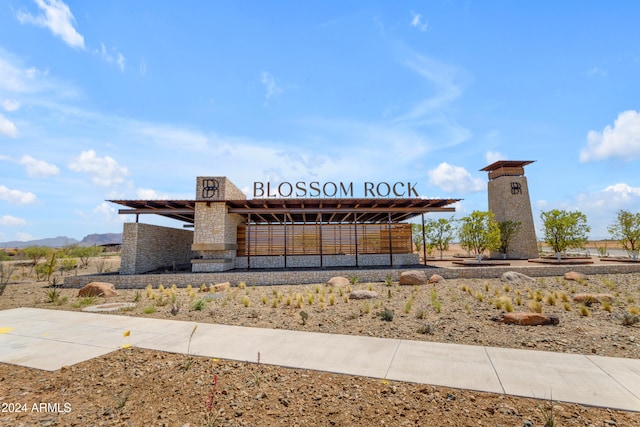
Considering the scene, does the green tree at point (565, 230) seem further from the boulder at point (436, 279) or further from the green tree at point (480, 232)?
the boulder at point (436, 279)

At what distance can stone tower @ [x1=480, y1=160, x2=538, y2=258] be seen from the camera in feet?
90.6

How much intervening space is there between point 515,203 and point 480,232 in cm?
918

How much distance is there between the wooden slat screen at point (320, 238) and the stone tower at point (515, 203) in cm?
1301

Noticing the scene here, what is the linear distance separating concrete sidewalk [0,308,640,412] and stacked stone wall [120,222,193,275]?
9.31 metres

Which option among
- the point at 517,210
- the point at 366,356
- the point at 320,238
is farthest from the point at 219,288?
the point at 517,210

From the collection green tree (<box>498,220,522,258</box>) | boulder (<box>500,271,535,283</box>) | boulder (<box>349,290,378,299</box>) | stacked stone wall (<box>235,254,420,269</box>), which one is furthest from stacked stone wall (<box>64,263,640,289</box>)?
green tree (<box>498,220,522,258</box>)

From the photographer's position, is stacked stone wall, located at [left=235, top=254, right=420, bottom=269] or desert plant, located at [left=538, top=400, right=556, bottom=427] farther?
stacked stone wall, located at [left=235, top=254, right=420, bottom=269]

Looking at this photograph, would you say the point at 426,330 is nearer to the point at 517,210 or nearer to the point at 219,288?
the point at 219,288

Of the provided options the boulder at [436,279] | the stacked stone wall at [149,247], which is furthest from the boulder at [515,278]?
the stacked stone wall at [149,247]

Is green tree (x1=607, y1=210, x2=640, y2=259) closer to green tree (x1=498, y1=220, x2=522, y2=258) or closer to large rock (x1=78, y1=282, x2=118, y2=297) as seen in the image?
green tree (x1=498, y1=220, x2=522, y2=258)

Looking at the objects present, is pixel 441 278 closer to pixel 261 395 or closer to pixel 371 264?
pixel 371 264

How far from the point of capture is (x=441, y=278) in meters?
15.2

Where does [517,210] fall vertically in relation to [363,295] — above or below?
above

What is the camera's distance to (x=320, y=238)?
20547 millimetres
